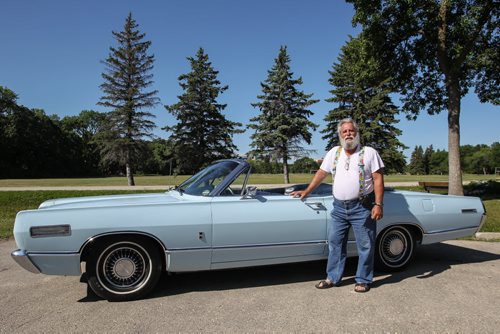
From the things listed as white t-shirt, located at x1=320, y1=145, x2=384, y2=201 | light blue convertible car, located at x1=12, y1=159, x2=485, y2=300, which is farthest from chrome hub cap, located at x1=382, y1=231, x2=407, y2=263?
white t-shirt, located at x1=320, y1=145, x2=384, y2=201

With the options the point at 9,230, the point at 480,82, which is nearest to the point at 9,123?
the point at 9,230

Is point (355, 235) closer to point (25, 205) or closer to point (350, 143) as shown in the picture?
point (350, 143)

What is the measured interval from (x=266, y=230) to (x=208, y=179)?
0.96 metres

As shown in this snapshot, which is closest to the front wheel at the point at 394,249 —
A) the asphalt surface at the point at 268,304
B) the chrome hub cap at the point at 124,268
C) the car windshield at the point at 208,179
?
the asphalt surface at the point at 268,304

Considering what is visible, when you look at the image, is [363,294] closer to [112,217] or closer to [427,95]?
[112,217]

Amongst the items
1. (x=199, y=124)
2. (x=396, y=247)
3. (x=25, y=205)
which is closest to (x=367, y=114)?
(x=199, y=124)

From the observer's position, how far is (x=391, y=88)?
48.4 ft

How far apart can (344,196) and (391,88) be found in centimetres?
1252

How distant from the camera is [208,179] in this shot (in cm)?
427

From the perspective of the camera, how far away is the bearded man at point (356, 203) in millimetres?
3742

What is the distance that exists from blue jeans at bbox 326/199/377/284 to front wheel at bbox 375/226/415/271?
701 mm

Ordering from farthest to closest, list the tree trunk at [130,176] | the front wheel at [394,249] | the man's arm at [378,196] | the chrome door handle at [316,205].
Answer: the tree trunk at [130,176] < the front wheel at [394,249] < the chrome door handle at [316,205] < the man's arm at [378,196]

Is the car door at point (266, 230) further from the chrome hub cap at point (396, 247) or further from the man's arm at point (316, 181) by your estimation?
the chrome hub cap at point (396, 247)

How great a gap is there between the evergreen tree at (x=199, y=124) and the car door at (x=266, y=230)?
1066 inches
